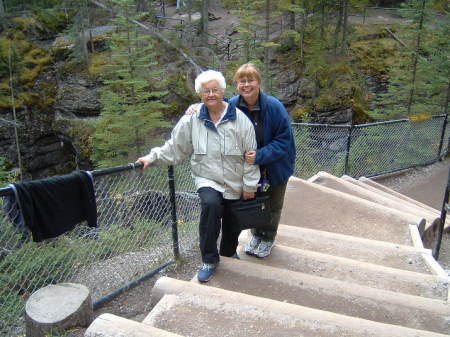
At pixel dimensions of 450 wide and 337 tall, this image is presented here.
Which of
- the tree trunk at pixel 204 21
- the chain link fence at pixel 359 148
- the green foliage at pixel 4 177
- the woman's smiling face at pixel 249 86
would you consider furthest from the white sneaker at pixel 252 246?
the tree trunk at pixel 204 21

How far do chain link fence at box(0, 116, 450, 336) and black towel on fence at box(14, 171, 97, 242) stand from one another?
0.17 meters

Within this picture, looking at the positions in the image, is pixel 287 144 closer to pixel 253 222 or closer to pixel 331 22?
pixel 253 222

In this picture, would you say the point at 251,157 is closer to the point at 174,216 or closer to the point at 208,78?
the point at 208,78

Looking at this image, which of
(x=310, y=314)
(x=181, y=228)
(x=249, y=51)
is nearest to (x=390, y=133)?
(x=181, y=228)

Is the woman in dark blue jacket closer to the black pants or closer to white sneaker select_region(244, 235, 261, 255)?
the black pants

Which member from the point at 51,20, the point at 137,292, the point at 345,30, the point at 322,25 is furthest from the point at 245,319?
the point at 51,20

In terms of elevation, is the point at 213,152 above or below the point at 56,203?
above

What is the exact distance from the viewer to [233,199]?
3090 mm

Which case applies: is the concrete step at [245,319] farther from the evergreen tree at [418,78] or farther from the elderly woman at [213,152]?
the evergreen tree at [418,78]

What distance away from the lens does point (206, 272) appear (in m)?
3.17

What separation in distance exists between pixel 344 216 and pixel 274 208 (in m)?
2.05

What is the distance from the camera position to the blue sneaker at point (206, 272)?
10.3ft

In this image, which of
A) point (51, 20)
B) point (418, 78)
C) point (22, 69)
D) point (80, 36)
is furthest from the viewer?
point (51, 20)

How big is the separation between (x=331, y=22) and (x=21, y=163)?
1886 cm
